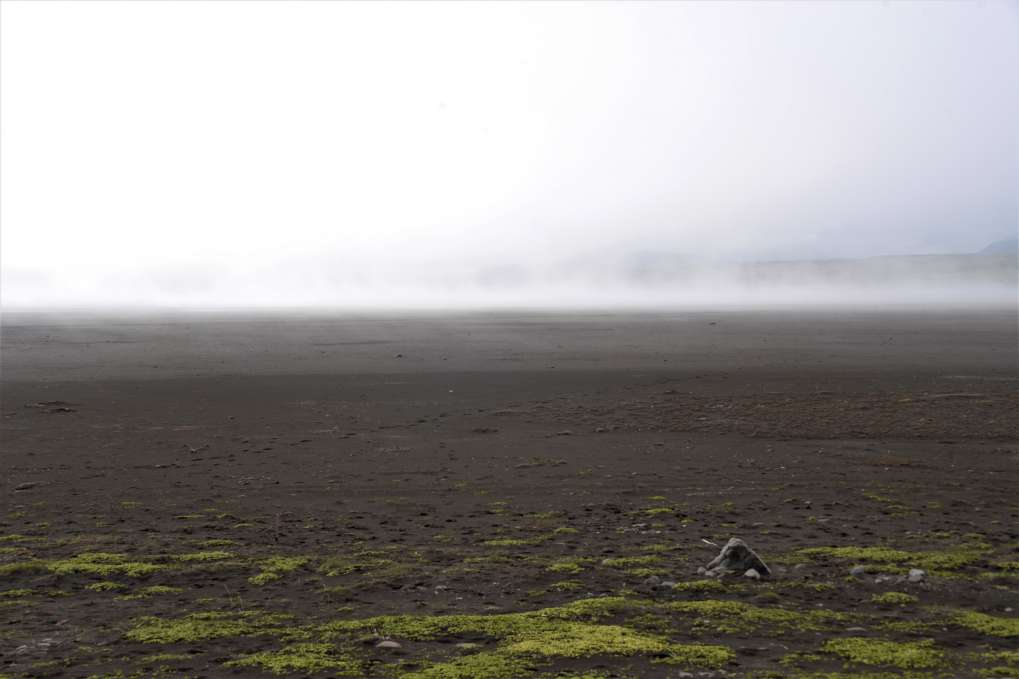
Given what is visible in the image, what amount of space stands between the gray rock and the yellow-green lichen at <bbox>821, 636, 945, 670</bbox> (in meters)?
1.61

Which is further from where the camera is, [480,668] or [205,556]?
[205,556]

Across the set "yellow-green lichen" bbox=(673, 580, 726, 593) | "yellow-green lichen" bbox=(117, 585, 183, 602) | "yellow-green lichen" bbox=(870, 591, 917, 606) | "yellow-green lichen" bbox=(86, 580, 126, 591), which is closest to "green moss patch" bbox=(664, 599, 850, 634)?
"yellow-green lichen" bbox=(673, 580, 726, 593)

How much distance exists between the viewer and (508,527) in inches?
384

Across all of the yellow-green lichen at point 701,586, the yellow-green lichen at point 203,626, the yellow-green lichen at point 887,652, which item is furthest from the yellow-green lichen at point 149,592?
the yellow-green lichen at point 887,652

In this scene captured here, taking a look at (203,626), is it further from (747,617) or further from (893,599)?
(893,599)

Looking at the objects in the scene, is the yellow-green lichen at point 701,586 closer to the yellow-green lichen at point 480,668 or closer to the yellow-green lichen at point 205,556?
the yellow-green lichen at point 480,668

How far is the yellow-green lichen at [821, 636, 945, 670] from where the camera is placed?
5770 mm

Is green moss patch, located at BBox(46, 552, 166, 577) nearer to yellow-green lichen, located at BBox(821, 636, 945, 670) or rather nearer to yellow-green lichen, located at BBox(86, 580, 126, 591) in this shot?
yellow-green lichen, located at BBox(86, 580, 126, 591)

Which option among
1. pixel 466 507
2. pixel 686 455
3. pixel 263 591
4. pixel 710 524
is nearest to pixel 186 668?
pixel 263 591

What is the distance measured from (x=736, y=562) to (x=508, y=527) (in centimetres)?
292

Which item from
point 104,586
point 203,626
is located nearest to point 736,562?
point 203,626

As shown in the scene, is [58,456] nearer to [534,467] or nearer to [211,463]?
[211,463]

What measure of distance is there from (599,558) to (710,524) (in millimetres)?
2007

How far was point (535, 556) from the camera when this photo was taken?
8.53m
